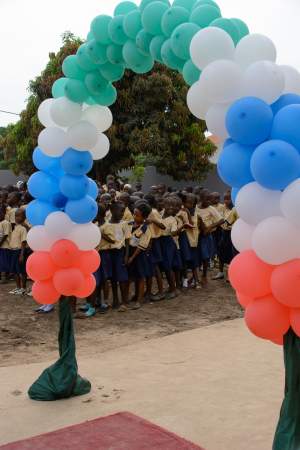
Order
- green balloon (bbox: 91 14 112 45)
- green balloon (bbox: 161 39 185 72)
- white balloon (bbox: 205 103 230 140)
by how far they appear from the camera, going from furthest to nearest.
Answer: green balloon (bbox: 91 14 112 45) < green balloon (bbox: 161 39 185 72) < white balloon (bbox: 205 103 230 140)

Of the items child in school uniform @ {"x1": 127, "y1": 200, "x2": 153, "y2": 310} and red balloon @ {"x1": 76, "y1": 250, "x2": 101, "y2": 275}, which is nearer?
red balloon @ {"x1": 76, "y1": 250, "x2": 101, "y2": 275}

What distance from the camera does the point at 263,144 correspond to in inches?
120

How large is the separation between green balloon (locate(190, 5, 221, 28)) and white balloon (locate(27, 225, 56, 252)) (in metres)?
2.20

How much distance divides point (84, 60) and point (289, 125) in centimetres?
212

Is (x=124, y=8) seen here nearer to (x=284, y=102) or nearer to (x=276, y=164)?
(x=284, y=102)

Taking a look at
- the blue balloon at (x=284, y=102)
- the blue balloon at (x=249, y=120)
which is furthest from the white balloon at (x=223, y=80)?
the blue balloon at (x=284, y=102)

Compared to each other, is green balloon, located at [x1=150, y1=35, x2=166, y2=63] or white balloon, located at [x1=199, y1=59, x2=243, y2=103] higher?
green balloon, located at [x1=150, y1=35, x2=166, y2=63]

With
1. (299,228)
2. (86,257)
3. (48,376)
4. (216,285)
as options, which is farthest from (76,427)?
(216,285)

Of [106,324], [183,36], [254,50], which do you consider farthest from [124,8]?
[106,324]

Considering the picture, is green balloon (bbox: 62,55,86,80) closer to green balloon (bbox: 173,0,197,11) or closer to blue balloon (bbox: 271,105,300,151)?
green balloon (bbox: 173,0,197,11)

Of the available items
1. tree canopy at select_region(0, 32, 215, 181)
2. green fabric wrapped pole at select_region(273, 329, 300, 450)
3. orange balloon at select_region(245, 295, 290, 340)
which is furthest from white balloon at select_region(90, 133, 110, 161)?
tree canopy at select_region(0, 32, 215, 181)

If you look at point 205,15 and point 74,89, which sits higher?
point 205,15

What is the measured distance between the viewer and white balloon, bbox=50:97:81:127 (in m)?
4.68

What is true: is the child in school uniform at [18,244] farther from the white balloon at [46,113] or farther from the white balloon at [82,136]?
the white balloon at [82,136]
